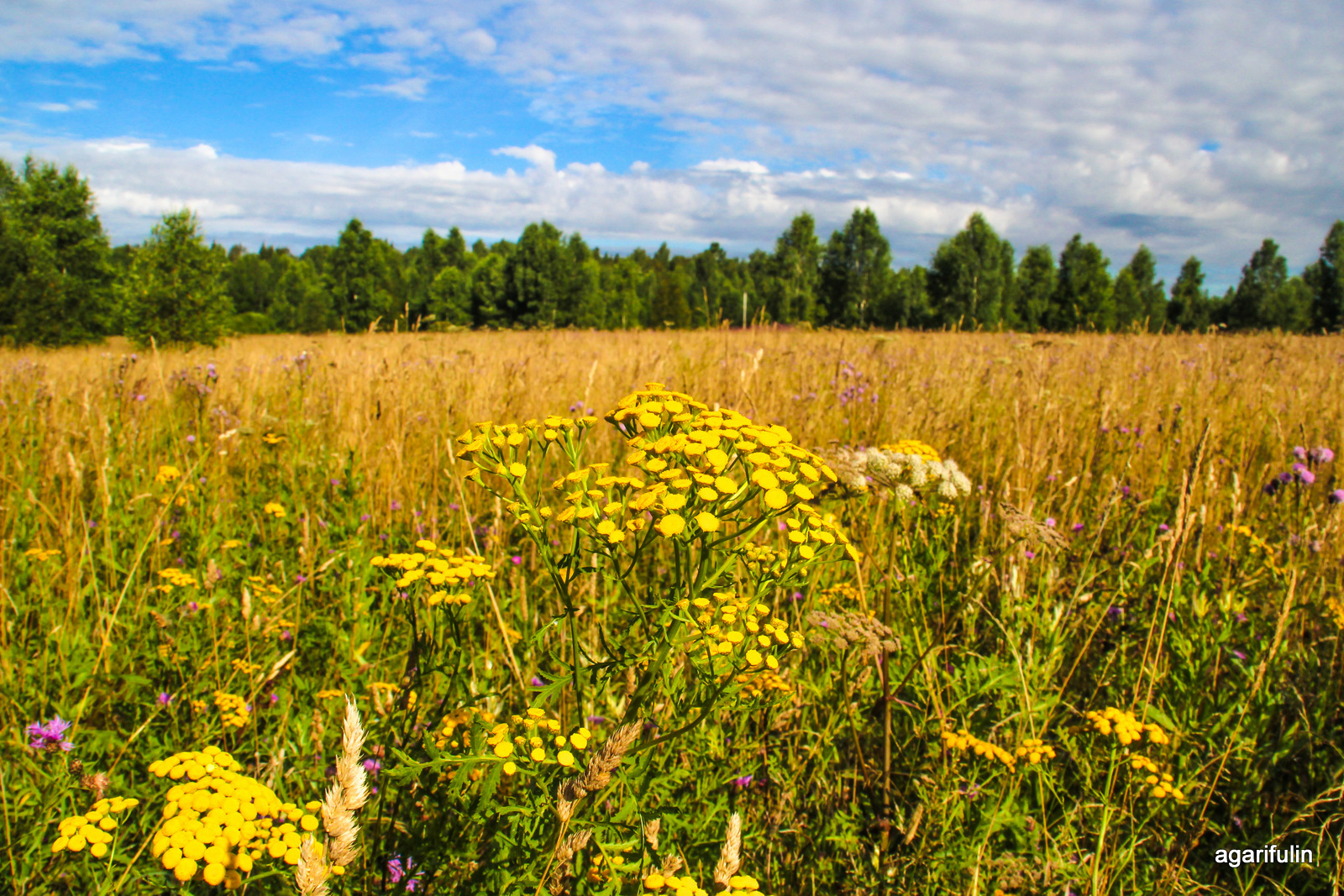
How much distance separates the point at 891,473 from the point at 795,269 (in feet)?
128

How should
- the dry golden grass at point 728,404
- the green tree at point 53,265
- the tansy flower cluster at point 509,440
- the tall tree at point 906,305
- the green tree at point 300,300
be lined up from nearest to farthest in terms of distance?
the tansy flower cluster at point 509,440 < the dry golden grass at point 728,404 < the green tree at point 53,265 < the tall tree at point 906,305 < the green tree at point 300,300

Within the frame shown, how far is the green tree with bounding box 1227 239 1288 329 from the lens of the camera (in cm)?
4159

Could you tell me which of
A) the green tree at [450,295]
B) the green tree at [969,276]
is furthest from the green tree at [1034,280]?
the green tree at [450,295]

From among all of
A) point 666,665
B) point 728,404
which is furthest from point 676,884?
point 728,404

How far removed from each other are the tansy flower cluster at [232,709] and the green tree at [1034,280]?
1962 inches

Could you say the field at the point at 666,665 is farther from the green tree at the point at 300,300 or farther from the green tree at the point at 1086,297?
the green tree at the point at 300,300

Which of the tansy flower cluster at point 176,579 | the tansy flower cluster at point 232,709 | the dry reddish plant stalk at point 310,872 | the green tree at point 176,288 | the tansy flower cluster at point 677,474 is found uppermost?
the green tree at point 176,288

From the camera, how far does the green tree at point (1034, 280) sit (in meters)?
44.8

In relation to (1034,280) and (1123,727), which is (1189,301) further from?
(1123,727)

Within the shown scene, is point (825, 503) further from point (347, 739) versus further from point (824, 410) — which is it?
point (824, 410)

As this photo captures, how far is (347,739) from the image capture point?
792 millimetres

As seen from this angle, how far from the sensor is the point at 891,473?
183 cm

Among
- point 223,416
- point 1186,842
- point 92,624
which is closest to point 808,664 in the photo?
point 1186,842

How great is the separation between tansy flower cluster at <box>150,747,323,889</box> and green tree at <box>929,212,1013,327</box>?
122 feet
